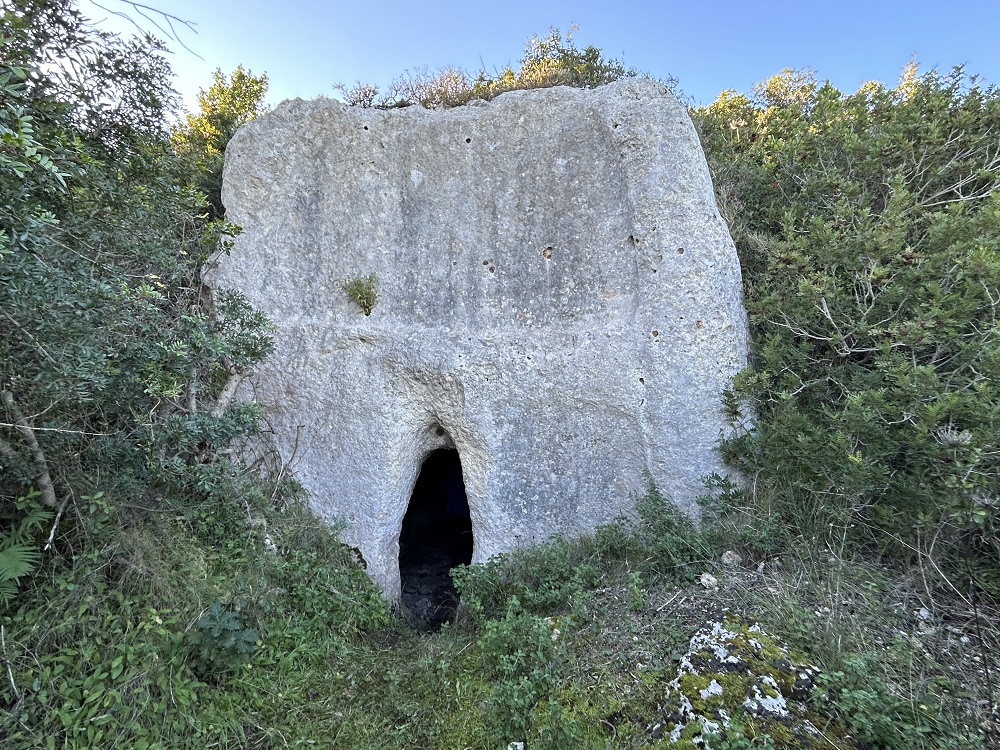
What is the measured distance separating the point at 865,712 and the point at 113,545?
15.2 ft

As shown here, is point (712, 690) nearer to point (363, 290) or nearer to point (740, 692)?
point (740, 692)

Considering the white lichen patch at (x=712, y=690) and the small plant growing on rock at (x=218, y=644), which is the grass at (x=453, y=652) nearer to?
the small plant growing on rock at (x=218, y=644)

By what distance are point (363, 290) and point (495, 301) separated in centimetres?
149

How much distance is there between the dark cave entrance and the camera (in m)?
5.40

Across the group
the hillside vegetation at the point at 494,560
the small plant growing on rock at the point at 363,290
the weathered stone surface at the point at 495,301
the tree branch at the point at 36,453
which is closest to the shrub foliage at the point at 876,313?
the hillside vegetation at the point at 494,560

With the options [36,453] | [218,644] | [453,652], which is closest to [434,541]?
[453,652]

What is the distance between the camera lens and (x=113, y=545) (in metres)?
3.10

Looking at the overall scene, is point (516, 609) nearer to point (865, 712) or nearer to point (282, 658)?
point (282, 658)

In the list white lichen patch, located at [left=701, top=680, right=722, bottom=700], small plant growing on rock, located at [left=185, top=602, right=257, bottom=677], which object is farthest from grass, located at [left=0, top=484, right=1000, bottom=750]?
white lichen patch, located at [left=701, top=680, right=722, bottom=700]

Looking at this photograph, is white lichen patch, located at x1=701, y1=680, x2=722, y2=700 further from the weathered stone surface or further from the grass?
the weathered stone surface

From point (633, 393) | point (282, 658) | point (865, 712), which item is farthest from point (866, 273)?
point (282, 658)

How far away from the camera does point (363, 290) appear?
4.88m

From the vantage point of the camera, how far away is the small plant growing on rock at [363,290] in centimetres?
488

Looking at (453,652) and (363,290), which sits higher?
(363,290)
